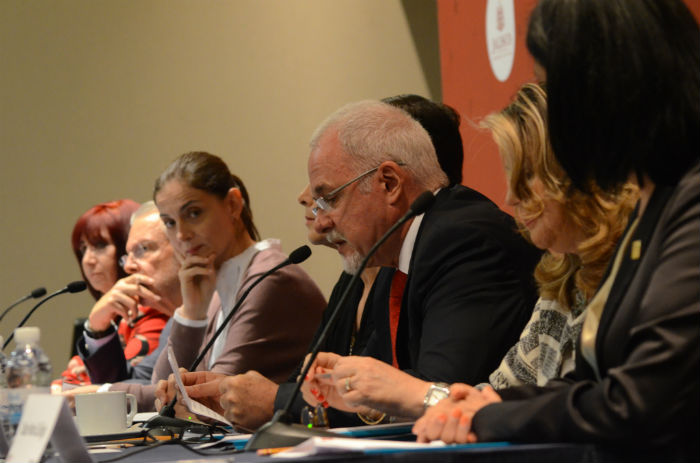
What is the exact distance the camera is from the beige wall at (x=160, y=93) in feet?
18.2

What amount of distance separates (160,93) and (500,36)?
2.65 metres

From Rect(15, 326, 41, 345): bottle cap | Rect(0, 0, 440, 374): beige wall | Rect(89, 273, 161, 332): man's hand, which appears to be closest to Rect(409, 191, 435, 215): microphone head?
Rect(15, 326, 41, 345): bottle cap

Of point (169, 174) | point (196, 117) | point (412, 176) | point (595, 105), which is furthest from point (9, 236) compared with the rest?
point (595, 105)

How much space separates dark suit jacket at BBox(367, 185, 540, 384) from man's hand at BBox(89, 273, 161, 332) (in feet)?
6.63

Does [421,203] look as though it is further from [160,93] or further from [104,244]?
[160,93]

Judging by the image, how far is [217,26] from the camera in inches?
219

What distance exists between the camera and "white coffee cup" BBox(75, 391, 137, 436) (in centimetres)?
221

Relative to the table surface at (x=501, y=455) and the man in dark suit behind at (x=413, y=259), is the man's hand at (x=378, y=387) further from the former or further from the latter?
the table surface at (x=501, y=455)

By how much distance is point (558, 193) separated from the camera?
1.75m

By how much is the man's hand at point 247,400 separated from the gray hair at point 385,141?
0.62 meters

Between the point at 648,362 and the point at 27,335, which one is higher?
the point at 27,335

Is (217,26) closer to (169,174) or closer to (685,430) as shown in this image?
(169,174)

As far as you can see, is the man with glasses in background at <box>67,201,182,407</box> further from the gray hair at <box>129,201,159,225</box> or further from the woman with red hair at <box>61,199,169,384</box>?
the woman with red hair at <box>61,199,169,384</box>

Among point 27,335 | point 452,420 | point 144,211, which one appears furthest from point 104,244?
point 452,420
